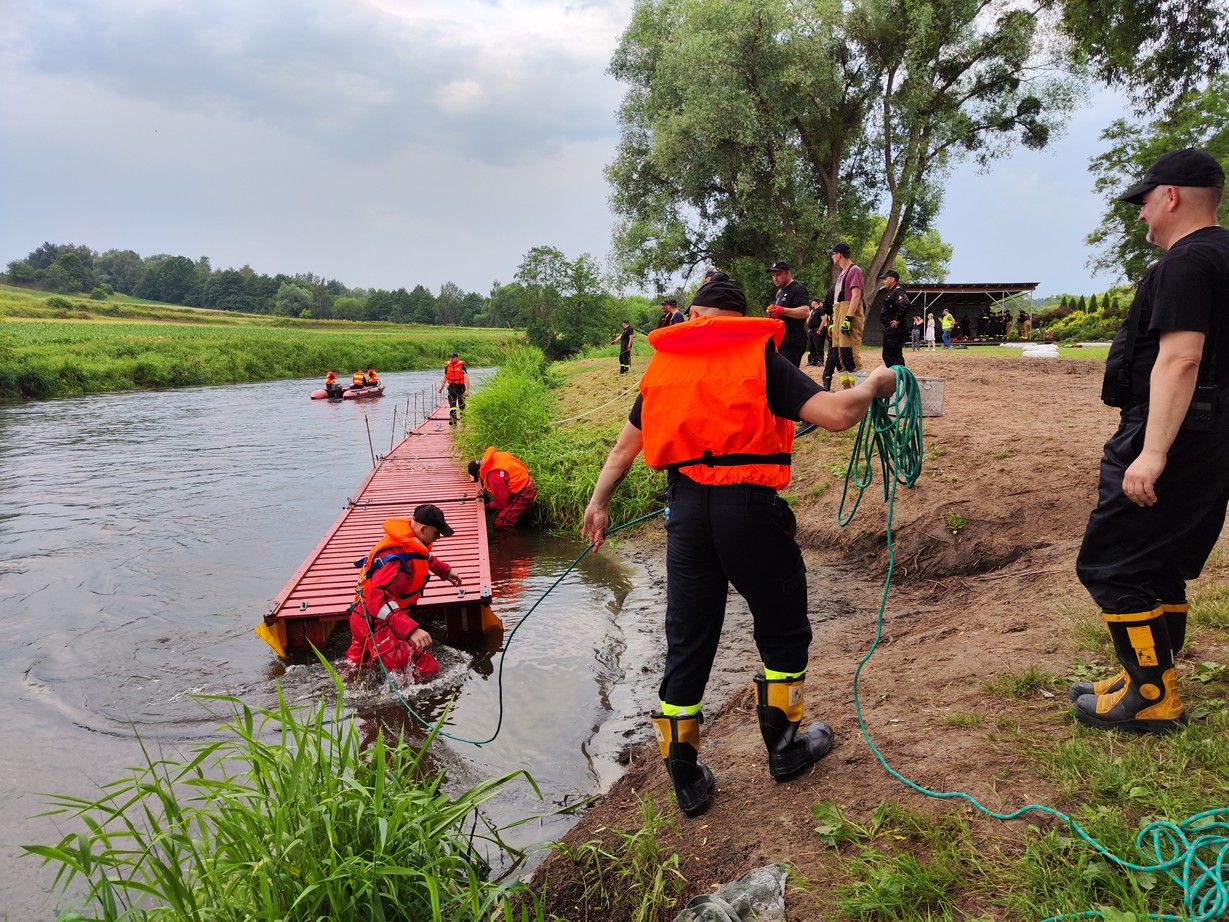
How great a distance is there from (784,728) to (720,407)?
130cm

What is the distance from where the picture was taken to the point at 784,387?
9.04ft

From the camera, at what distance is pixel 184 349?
41312 mm

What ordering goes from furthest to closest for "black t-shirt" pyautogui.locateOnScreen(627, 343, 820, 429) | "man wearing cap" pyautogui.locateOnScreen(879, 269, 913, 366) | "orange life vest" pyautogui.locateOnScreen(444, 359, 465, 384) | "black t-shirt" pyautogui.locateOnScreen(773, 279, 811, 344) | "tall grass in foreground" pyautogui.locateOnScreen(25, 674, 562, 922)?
"orange life vest" pyautogui.locateOnScreen(444, 359, 465, 384) < "man wearing cap" pyautogui.locateOnScreen(879, 269, 913, 366) < "black t-shirt" pyautogui.locateOnScreen(773, 279, 811, 344) < "black t-shirt" pyautogui.locateOnScreen(627, 343, 820, 429) < "tall grass in foreground" pyautogui.locateOnScreen(25, 674, 562, 922)

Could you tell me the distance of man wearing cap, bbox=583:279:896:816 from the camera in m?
2.75

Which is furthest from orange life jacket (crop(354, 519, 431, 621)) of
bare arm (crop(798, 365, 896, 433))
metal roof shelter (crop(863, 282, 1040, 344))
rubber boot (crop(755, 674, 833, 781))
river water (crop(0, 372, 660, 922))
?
Answer: metal roof shelter (crop(863, 282, 1040, 344))

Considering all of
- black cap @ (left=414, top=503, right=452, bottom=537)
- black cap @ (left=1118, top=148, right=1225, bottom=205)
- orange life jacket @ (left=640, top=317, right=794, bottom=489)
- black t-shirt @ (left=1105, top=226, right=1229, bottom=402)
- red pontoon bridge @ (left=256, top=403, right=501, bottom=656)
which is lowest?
red pontoon bridge @ (left=256, top=403, right=501, bottom=656)

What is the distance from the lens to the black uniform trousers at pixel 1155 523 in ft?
8.50

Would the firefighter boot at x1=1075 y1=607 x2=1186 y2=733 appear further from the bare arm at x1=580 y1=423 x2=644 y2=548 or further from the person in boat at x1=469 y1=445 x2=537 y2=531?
the person in boat at x1=469 y1=445 x2=537 y2=531

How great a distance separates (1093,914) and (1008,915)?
0.21 m

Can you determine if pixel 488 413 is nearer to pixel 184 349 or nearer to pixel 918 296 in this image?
pixel 918 296

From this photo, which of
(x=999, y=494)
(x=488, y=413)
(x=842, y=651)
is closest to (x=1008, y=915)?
(x=842, y=651)

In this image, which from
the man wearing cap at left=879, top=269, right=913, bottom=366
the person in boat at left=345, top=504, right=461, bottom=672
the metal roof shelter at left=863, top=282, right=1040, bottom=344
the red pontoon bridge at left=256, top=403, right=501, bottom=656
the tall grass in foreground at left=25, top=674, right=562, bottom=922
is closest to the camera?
the tall grass in foreground at left=25, top=674, right=562, bottom=922

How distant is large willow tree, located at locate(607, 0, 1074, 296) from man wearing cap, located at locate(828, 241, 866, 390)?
532 inches

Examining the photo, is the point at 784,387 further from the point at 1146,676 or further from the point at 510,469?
the point at 510,469
